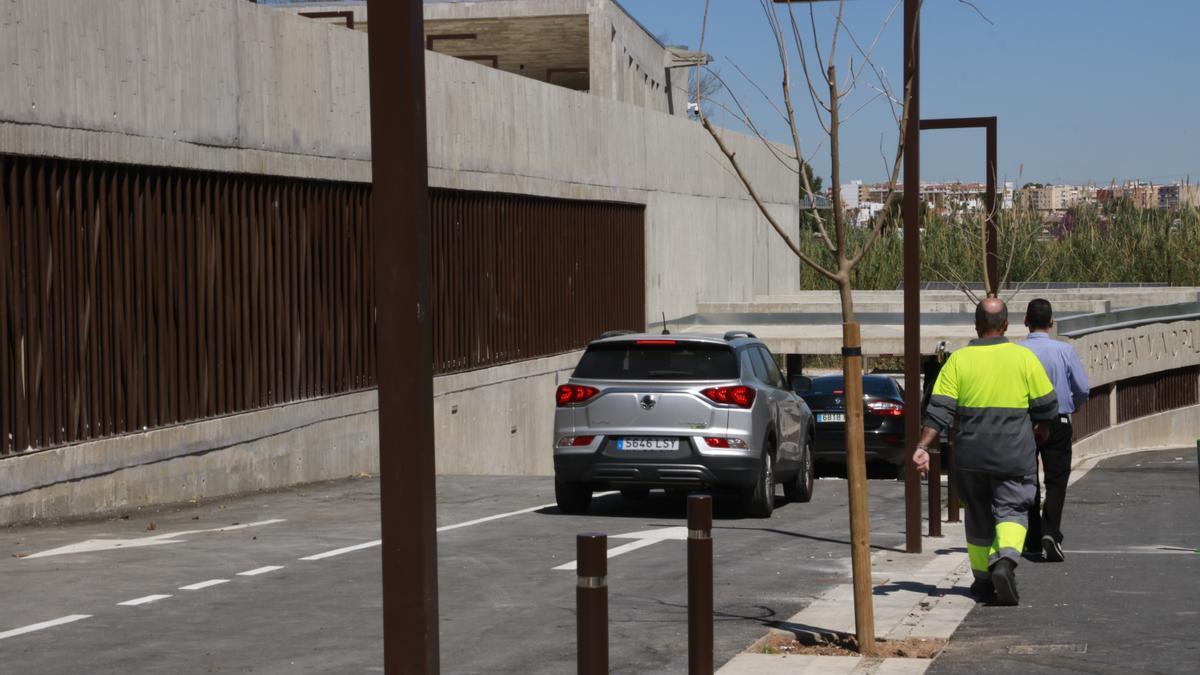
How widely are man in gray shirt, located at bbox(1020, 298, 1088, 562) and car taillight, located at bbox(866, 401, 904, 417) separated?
13.7m

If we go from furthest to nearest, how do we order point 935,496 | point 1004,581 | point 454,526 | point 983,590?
1. point 454,526
2. point 935,496
3. point 983,590
4. point 1004,581

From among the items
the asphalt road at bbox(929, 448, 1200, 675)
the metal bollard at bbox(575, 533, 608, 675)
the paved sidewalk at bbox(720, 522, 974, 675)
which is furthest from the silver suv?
the metal bollard at bbox(575, 533, 608, 675)

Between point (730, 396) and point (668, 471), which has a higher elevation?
point (730, 396)

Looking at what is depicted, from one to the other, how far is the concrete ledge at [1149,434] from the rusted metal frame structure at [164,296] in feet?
68.1

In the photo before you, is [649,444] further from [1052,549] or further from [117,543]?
[117,543]

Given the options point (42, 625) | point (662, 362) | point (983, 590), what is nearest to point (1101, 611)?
point (983, 590)

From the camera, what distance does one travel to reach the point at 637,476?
16109 millimetres

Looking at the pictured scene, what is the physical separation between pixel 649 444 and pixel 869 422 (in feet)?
38.6

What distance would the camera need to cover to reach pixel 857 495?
949 centimetres

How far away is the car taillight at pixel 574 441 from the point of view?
53.2 feet

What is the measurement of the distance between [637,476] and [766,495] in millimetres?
1341

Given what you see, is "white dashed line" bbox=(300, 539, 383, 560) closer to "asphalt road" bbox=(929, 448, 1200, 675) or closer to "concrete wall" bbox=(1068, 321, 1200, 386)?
"asphalt road" bbox=(929, 448, 1200, 675)

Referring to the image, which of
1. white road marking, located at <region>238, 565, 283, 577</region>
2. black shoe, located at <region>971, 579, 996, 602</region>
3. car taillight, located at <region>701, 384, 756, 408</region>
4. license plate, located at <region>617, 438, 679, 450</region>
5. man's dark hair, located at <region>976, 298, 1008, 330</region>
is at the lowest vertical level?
white road marking, located at <region>238, 565, 283, 577</region>

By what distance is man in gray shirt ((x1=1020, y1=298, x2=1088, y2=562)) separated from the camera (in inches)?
510
